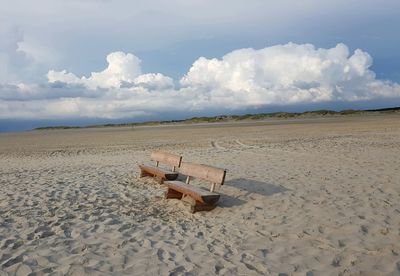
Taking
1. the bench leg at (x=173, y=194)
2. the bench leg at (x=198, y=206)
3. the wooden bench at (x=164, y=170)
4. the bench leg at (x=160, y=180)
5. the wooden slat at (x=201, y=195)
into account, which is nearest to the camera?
the wooden slat at (x=201, y=195)

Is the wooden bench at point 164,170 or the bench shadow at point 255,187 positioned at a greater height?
the wooden bench at point 164,170

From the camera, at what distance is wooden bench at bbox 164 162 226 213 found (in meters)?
7.83

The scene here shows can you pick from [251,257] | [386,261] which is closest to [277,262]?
[251,257]

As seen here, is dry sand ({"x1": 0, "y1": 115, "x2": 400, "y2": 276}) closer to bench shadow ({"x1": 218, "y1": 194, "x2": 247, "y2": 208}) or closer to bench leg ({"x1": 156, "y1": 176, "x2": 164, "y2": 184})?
bench shadow ({"x1": 218, "y1": 194, "x2": 247, "y2": 208})

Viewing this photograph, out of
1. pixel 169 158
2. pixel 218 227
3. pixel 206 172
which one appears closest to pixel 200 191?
pixel 206 172

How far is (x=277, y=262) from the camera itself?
5434 mm

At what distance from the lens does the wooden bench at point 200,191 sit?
7.83m

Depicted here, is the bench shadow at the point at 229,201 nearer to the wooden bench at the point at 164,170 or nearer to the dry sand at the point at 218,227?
the dry sand at the point at 218,227

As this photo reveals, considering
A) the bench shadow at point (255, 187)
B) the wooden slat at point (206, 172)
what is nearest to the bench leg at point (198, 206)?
the wooden slat at point (206, 172)

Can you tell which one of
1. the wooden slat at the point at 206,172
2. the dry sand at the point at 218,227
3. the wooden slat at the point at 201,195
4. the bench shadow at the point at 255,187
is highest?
the wooden slat at the point at 206,172

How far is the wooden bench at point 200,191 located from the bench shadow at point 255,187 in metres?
1.20

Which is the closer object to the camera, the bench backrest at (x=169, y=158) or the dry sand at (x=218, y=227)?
the dry sand at (x=218, y=227)

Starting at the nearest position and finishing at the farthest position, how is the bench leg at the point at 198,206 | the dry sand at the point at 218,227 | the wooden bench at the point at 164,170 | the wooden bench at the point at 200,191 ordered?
the dry sand at the point at 218,227
the wooden bench at the point at 200,191
the bench leg at the point at 198,206
the wooden bench at the point at 164,170

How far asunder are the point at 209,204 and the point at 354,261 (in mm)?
3210
